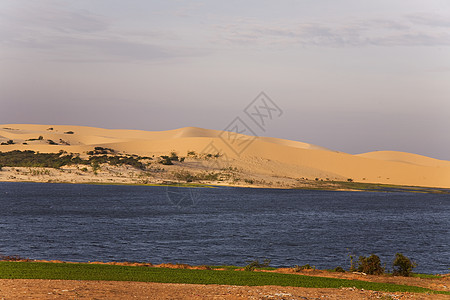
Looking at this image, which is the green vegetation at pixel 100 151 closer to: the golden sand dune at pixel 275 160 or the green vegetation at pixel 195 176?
the golden sand dune at pixel 275 160

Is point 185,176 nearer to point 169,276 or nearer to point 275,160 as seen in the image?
point 275,160

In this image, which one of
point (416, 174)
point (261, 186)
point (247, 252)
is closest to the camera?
point (247, 252)

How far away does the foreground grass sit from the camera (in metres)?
18.9

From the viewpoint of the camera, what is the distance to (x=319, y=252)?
34.8 m

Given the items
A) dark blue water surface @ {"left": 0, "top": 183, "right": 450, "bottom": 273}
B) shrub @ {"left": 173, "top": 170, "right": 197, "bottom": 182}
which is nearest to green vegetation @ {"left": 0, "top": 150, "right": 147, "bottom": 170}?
shrub @ {"left": 173, "top": 170, "right": 197, "bottom": 182}

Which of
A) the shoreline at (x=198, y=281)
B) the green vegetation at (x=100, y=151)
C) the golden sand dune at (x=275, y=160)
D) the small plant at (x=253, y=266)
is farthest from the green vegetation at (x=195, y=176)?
the shoreline at (x=198, y=281)

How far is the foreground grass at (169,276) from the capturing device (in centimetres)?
1891

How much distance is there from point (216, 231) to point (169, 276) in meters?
23.9

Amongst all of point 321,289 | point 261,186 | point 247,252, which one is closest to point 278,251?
point 247,252

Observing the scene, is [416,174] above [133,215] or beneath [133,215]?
above

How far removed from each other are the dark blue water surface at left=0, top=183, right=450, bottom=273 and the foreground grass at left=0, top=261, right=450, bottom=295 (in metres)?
8.73

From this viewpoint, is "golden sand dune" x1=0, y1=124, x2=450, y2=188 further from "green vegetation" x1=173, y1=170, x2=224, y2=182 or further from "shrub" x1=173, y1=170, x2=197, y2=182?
"shrub" x1=173, y1=170, x2=197, y2=182

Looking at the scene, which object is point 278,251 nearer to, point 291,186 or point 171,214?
point 171,214

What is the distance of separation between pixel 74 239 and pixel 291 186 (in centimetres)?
7870
